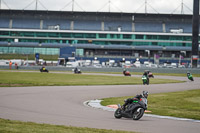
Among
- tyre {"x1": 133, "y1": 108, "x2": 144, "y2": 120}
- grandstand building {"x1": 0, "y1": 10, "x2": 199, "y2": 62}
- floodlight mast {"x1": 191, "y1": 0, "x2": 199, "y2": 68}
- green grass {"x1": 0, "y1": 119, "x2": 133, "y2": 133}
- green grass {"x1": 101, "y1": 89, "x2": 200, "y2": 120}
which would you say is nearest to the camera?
green grass {"x1": 0, "y1": 119, "x2": 133, "y2": 133}

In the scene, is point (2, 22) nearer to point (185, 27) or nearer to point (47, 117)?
point (185, 27)

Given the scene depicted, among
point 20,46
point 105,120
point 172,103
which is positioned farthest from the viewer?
point 20,46

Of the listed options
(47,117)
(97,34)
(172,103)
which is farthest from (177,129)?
(97,34)

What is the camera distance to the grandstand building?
350 feet

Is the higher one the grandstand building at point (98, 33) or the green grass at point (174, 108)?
the grandstand building at point (98, 33)

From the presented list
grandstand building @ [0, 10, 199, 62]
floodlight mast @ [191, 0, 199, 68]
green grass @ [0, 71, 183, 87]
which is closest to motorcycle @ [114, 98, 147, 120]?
green grass @ [0, 71, 183, 87]

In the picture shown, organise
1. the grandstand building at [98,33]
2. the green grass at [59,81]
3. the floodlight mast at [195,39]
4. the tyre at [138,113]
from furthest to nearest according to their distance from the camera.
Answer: the grandstand building at [98,33] → the floodlight mast at [195,39] → the green grass at [59,81] → the tyre at [138,113]

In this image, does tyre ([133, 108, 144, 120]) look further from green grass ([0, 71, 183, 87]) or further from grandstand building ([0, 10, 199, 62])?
grandstand building ([0, 10, 199, 62])

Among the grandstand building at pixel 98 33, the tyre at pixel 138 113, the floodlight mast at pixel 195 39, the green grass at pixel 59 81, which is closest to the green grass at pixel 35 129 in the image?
the tyre at pixel 138 113

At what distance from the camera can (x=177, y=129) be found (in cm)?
1148

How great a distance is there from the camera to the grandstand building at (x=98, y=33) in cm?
10681

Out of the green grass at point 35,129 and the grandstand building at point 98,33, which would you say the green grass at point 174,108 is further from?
the grandstand building at point 98,33

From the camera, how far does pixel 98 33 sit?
107938 mm

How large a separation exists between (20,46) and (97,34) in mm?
23588
